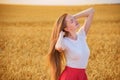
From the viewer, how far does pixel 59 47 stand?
2.14 m

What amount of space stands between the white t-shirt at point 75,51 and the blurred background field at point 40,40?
869 mm

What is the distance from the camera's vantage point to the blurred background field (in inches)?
122

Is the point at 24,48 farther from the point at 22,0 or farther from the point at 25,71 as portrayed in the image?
the point at 22,0

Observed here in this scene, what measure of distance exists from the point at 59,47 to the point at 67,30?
0.13 meters

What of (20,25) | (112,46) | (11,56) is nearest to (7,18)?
(20,25)

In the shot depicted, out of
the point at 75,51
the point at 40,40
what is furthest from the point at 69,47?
the point at 40,40

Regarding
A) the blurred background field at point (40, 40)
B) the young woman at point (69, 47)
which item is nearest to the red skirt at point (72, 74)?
the young woman at point (69, 47)

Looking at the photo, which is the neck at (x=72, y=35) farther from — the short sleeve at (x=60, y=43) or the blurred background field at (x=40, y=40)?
the blurred background field at (x=40, y=40)

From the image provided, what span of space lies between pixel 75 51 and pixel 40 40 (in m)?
1.04

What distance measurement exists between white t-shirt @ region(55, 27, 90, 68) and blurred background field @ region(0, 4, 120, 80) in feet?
2.85

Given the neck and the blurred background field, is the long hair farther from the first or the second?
the blurred background field

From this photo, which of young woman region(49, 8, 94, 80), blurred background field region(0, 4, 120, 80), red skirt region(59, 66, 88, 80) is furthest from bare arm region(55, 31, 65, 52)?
blurred background field region(0, 4, 120, 80)

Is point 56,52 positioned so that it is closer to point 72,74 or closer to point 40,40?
point 72,74

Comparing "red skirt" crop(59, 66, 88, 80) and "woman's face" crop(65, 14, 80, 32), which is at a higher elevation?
"woman's face" crop(65, 14, 80, 32)
